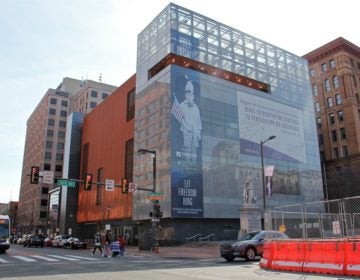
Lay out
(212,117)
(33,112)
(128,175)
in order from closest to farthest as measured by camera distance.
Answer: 1. (212,117)
2. (128,175)
3. (33,112)

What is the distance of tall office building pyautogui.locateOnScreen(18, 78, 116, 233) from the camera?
112556mm

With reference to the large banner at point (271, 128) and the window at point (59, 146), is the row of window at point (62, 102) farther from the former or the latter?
the large banner at point (271, 128)

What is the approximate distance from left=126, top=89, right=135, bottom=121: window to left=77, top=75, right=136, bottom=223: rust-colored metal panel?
0.64 meters

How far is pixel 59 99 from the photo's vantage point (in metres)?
124

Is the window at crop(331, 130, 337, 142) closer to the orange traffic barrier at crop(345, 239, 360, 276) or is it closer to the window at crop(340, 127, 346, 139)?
the window at crop(340, 127, 346, 139)


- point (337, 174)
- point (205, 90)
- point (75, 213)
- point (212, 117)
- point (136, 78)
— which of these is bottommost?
point (75, 213)

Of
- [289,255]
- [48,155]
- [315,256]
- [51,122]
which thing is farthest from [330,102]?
[51,122]

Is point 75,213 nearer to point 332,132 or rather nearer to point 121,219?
point 121,219

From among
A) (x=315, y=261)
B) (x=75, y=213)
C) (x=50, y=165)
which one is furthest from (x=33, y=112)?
(x=315, y=261)

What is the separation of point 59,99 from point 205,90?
83.7m

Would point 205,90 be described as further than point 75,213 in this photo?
No

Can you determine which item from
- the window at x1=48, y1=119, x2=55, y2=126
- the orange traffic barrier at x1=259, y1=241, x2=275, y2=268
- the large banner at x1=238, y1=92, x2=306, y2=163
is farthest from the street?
the window at x1=48, y1=119, x2=55, y2=126

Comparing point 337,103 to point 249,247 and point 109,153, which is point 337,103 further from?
point 249,247

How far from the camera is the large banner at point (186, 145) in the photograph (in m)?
45.0
